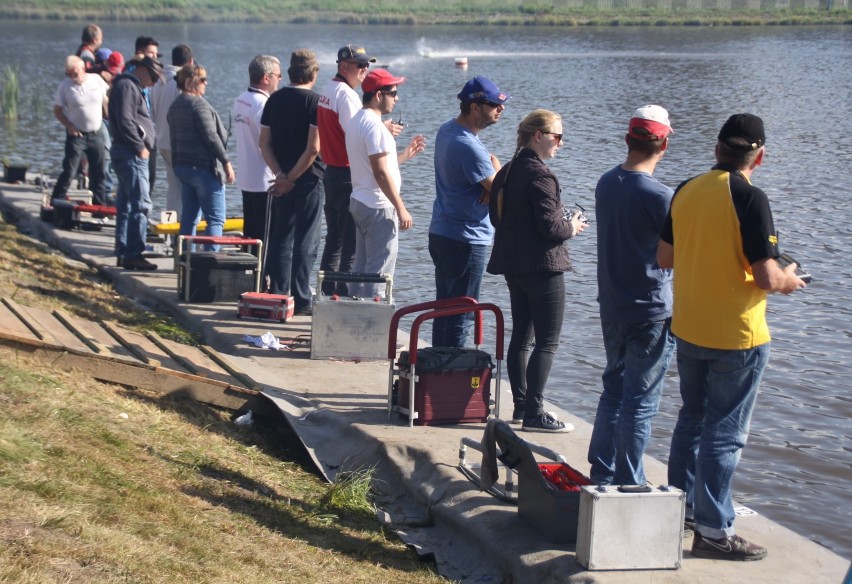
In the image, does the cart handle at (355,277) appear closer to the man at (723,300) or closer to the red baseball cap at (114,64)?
the man at (723,300)

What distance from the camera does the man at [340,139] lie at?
838 centimetres

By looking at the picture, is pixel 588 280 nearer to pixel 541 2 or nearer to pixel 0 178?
pixel 0 178

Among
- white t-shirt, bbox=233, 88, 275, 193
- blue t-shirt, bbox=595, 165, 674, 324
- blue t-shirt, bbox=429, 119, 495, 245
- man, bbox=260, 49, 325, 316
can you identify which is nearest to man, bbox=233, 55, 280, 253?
white t-shirt, bbox=233, 88, 275, 193

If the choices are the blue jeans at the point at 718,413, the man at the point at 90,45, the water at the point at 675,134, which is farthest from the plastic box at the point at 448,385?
→ the man at the point at 90,45

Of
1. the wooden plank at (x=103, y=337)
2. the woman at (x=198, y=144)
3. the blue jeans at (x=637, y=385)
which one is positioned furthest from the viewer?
the woman at (x=198, y=144)

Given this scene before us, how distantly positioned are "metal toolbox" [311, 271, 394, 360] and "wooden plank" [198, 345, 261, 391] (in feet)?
1.97

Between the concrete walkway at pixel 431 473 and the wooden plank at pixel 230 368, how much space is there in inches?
3.4

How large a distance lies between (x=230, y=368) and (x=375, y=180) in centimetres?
155

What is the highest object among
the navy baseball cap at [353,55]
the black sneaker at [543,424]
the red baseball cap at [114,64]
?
the red baseball cap at [114,64]

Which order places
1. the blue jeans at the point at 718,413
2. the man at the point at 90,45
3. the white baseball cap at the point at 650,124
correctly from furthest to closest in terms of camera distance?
the man at the point at 90,45
the white baseball cap at the point at 650,124
the blue jeans at the point at 718,413

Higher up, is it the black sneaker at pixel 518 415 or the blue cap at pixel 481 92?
the blue cap at pixel 481 92

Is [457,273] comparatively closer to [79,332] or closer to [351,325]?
[351,325]

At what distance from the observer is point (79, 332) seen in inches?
305

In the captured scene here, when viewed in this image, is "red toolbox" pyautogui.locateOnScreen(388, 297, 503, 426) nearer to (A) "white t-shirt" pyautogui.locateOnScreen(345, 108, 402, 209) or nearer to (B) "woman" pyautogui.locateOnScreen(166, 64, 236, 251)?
(A) "white t-shirt" pyautogui.locateOnScreen(345, 108, 402, 209)
